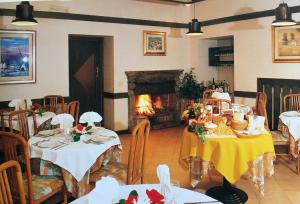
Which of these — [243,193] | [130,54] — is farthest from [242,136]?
[130,54]

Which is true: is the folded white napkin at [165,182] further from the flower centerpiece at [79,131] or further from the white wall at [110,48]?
the white wall at [110,48]

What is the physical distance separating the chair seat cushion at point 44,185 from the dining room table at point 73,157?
58 millimetres

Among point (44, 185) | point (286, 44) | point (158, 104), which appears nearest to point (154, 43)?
point (158, 104)

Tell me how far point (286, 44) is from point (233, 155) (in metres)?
3.84

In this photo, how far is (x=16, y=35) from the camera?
5832 mm

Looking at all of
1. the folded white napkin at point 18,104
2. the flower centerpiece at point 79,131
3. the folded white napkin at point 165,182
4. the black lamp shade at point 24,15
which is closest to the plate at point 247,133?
the flower centerpiece at point 79,131

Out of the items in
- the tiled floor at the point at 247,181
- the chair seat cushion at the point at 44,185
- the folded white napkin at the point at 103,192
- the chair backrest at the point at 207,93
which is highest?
the chair backrest at the point at 207,93

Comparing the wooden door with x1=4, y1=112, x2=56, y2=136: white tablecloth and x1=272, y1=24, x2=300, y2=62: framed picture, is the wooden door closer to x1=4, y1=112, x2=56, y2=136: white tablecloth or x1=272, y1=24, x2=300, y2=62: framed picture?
x1=4, y1=112, x2=56, y2=136: white tablecloth

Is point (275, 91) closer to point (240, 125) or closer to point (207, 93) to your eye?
Result: point (207, 93)

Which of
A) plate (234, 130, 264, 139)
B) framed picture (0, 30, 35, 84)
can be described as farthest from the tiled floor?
framed picture (0, 30, 35, 84)

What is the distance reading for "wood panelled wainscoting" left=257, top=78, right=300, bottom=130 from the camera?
606 centimetres

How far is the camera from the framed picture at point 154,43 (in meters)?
7.67

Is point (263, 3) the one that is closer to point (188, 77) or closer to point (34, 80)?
point (188, 77)

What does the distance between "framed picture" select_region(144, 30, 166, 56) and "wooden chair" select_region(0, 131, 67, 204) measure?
5209 millimetres
